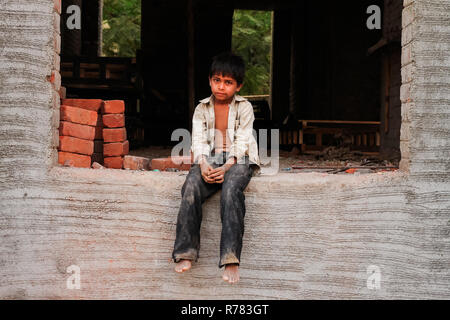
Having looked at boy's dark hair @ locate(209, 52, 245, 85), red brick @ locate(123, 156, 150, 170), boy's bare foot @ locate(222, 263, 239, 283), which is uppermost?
boy's dark hair @ locate(209, 52, 245, 85)

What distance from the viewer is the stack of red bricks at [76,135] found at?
134 inches

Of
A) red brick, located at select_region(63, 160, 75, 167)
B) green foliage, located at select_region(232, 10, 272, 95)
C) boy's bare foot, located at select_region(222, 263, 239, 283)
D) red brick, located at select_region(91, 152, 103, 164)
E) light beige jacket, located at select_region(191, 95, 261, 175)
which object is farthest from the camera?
green foliage, located at select_region(232, 10, 272, 95)

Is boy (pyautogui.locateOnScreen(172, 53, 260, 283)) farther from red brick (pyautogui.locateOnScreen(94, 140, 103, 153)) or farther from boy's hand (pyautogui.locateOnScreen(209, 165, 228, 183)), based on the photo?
red brick (pyautogui.locateOnScreen(94, 140, 103, 153))

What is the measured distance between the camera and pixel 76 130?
11.5ft

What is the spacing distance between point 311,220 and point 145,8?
9.48 metres

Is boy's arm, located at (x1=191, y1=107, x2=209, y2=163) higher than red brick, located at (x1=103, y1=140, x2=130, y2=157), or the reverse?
boy's arm, located at (x1=191, y1=107, x2=209, y2=163)

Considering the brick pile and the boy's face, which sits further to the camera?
the brick pile

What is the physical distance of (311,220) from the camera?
2982 mm

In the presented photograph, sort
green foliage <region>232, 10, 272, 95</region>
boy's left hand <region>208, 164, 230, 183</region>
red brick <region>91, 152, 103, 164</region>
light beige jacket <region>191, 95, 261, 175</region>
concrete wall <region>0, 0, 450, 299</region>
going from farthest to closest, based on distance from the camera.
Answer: green foliage <region>232, 10, 272, 95</region>
red brick <region>91, 152, 103, 164</region>
light beige jacket <region>191, 95, 261, 175</region>
concrete wall <region>0, 0, 450, 299</region>
boy's left hand <region>208, 164, 230, 183</region>

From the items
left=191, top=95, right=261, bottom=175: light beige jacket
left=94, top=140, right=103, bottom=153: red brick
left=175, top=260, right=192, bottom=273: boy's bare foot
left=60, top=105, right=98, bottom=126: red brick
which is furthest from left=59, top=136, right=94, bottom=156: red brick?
left=175, top=260, right=192, bottom=273: boy's bare foot

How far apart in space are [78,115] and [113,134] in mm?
499

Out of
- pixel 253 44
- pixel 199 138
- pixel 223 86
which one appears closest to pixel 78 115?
pixel 199 138

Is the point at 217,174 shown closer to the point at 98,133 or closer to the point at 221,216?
the point at 221,216

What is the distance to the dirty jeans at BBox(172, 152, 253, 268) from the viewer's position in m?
2.63
